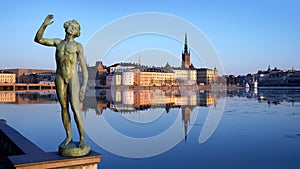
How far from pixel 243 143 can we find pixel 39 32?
8.04m

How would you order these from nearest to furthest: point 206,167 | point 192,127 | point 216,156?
point 206,167
point 216,156
point 192,127

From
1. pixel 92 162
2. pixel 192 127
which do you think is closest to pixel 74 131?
pixel 192 127

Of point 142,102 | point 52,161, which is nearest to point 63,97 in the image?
point 52,161

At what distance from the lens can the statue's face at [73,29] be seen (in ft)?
15.3

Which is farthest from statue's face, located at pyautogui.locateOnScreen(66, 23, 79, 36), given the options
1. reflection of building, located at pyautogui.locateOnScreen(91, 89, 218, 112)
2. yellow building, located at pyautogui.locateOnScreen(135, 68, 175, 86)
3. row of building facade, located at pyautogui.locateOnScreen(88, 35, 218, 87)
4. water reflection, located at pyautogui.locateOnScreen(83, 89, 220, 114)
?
yellow building, located at pyautogui.locateOnScreen(135, 68, 175, 86)

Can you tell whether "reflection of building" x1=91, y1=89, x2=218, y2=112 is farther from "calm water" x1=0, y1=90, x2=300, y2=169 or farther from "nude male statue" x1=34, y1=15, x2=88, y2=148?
"nude male statue" x1=34, y1=15, x2=88, y2=148

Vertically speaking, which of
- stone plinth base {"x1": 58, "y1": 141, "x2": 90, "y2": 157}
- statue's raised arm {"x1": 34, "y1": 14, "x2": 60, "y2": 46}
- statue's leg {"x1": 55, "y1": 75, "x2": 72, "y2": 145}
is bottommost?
stone plinth base {"x1": 58, "y1": 141, "x2": 90, "y2": 157}

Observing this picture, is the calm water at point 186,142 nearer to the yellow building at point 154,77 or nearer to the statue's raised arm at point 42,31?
the statue's raised arm at point 42,31

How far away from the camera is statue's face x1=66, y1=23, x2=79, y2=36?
4.67 m

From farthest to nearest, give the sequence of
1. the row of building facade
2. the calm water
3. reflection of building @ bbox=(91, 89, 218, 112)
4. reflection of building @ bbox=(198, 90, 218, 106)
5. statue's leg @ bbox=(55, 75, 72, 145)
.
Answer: the row of building facade
reflection of building @ bbox=(198, 90, 218, 106)
reflection of building @ bbox=(91, 89, 218, 112)
the calm water
statue's leg @ bbox=(55, 75, 72, 145)

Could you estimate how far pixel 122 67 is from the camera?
128500 millimetres

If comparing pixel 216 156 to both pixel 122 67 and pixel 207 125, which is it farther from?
pixel 122 67

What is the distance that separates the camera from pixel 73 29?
470cm

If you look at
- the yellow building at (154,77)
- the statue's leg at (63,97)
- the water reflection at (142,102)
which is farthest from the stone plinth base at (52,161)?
the yellow building at (154,77)
